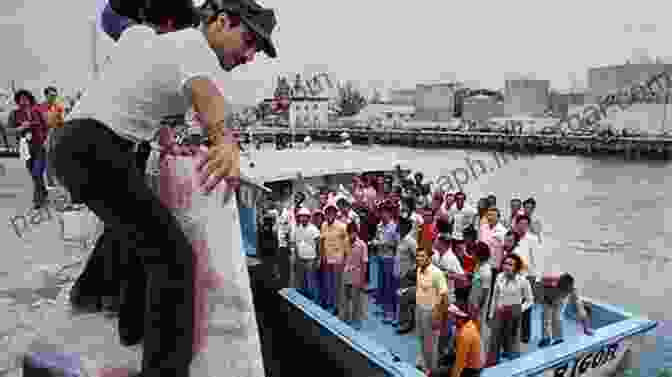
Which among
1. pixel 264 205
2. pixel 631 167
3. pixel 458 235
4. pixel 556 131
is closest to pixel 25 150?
pixel 264 205

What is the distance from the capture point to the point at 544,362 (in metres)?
5.82

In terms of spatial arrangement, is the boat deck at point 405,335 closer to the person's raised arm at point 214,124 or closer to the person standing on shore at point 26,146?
the person's raised arm at point 214,124

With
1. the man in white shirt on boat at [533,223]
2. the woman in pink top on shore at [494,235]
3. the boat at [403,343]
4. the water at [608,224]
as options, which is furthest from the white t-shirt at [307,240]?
the water at [608,224]

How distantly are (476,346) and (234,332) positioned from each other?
3.48 metres

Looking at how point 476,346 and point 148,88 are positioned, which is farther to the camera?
point 476,346

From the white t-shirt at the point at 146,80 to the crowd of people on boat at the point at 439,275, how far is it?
13.3ft

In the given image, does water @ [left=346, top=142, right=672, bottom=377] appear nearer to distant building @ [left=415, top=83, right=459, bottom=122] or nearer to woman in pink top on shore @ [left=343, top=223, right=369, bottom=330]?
woman in pink top on shore @ [left=343, top=223, right=369, bottom=330]

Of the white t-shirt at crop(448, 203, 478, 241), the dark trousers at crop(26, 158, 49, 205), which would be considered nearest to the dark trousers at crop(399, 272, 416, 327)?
the white t-shirt at crop(448, 203, 478, 241)

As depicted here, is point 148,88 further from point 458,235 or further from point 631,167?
point 631,167

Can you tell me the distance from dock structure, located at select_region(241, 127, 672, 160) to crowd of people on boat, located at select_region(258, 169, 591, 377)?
3695 centimetres

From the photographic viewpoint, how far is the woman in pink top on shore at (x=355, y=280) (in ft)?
22.4

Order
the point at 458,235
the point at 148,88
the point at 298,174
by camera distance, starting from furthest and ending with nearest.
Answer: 1. the point at 298,174
2. the point at 458,235
3. the point at 148,88

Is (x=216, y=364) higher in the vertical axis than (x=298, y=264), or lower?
higher

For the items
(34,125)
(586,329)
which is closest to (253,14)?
(586,329)
